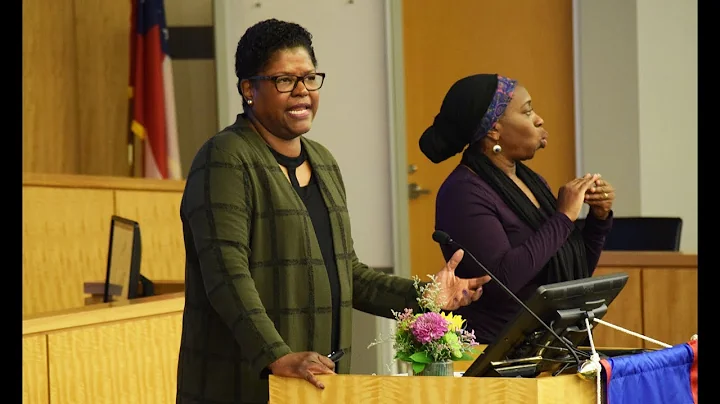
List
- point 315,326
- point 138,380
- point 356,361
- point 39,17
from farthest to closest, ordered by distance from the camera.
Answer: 1. point 39,17
2. point 356,361
3. point 138,380
4. point 315,326

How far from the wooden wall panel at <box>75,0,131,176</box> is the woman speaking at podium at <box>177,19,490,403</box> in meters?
4.95

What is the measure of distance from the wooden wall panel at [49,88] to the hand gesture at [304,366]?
16.0 feet

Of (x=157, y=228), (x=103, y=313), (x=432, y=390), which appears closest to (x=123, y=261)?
(x=103, y=313)

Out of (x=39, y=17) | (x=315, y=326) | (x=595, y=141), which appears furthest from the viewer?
(x=595, y=141)

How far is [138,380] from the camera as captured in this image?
4.08 m

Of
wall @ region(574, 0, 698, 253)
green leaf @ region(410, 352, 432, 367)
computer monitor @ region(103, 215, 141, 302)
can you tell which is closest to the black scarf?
green leaf @ region(410, 352, 432, 367)

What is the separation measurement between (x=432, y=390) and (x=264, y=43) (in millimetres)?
820

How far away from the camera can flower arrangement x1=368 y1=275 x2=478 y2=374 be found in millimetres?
2309

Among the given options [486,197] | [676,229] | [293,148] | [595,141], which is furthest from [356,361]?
[293,148]

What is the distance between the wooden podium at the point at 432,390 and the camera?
210 centimetres

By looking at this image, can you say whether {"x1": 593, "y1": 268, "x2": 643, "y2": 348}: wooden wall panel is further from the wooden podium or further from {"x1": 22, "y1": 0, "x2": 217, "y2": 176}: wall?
{"x1": 22, "y1": 0, "x2": 217, "y2": 176}: wall

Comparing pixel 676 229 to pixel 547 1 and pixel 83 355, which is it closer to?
pixel 547 1

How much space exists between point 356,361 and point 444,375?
4.04 m

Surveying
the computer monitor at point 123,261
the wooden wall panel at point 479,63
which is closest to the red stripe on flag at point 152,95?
the wooden wall panel at point 479,63
